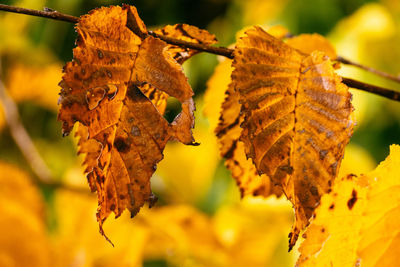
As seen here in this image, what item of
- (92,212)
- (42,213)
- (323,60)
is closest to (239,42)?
(323,60)

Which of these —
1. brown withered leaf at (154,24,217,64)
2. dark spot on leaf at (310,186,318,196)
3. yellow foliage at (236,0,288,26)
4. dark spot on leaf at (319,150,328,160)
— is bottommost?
yellow foliage at (236,0,288,26)

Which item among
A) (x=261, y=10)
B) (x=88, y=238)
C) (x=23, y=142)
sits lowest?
(x=88, y=238)

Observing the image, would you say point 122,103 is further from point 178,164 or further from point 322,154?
point 178,164

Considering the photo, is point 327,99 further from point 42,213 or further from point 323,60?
point 42,213

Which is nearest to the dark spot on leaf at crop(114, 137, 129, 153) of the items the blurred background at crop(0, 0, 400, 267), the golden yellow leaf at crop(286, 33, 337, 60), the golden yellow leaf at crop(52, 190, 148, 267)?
the golden yellow leaf at crop(286, 33, 337, 60)

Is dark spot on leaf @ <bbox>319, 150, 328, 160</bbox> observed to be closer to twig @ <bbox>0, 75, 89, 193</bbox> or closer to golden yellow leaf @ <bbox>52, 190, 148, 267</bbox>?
golden yellow leaf @ <bbox>52, 190, 148, 267</bbox>

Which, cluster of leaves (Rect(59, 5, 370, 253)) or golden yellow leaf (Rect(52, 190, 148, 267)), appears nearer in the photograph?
cluster of leaves (Rect(59, 5, 370, 253))

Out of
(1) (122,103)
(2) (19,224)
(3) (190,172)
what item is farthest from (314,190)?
(3) (190,172)

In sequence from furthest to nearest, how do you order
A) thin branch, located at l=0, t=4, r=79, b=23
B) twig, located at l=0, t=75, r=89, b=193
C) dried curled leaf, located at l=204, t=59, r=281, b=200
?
twig, located at l=0, t=75, r=89, b=193
dried curled leaf, located at l=204, t=59, r=281, b=200
thin branch, located at l=0, t=4, r=79, b=23
